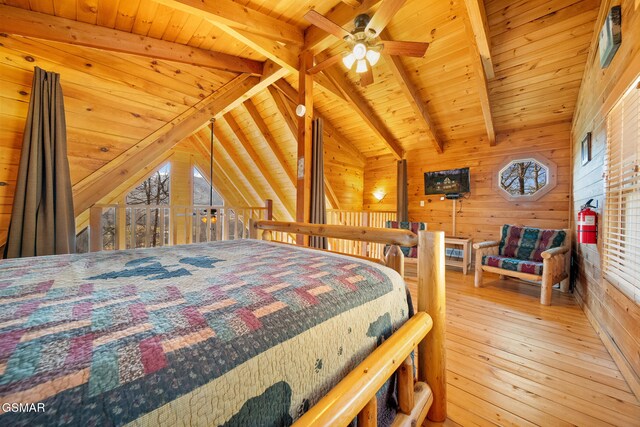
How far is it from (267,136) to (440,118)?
10.3ft

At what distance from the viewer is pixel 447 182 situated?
15.7 feet

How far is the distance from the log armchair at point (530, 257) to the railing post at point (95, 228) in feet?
14.5

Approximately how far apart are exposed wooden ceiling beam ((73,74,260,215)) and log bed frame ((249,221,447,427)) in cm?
249

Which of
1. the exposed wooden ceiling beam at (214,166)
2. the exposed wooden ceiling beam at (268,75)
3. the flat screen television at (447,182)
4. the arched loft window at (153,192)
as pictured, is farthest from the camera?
the arched loft window at (153,192)

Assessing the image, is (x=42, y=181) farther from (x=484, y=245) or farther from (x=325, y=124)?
(x=484, y=245)

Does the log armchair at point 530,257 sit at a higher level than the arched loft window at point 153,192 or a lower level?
lower

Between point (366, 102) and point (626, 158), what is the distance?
330 centimetres

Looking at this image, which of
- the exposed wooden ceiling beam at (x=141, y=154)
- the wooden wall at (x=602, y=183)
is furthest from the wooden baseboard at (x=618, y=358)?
the exposed wooden ceiling beam at (x=141, y=154)

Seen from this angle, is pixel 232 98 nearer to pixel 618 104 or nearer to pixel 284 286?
pixel 284 286

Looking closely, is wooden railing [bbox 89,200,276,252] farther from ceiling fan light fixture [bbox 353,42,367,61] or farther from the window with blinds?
the window with blinds

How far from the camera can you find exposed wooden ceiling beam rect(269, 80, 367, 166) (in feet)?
13.5

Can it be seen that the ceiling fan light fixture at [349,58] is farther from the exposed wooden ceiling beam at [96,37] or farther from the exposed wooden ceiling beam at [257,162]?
the exposed wooden ceiling beam at [257,162]

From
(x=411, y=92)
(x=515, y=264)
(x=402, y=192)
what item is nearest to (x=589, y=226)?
(x=515, y=264)

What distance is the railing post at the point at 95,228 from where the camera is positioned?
8.62ft
